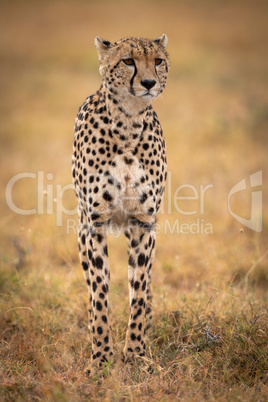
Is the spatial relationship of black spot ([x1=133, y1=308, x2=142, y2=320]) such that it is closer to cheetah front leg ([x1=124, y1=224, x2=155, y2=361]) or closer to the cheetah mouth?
cheetah front leg ([x1=124, y1=224, x2=155, y2=361])

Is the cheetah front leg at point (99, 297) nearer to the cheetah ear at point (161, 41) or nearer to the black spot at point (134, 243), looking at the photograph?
the black spot at point (134, 243)

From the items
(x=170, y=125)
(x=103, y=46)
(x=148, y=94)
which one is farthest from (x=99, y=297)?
(x=170, y=125)

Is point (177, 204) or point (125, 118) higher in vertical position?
point (125, 118)

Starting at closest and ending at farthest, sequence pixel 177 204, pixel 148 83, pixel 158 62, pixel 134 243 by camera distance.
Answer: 1. pixel 148 83
2. pixel 158 62
3. pixel 134 243
4. pixel 177 204

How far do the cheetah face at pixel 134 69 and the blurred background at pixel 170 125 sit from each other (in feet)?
3.16

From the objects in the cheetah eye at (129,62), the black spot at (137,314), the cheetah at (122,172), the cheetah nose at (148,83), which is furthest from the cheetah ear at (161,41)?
the black spot at (137,314)

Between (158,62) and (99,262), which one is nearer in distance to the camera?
(158,62)

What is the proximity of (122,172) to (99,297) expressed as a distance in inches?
26.5

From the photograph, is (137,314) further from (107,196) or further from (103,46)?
(103,46)

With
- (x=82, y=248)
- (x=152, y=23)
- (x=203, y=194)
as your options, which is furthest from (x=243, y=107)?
(x=152, y=23)

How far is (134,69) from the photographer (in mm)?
2467

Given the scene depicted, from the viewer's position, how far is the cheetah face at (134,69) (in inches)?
95.6

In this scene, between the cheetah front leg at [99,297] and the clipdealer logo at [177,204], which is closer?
the cheetah front leg at [99,297]

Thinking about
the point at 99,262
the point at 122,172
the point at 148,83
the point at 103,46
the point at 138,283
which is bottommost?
the point at 138,283
